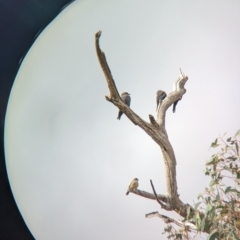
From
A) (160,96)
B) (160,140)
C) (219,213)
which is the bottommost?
(219,213)

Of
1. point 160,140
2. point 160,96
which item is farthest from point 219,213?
point 160,96

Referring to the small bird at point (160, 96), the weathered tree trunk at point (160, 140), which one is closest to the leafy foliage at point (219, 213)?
the weathered tree trunk at point (160, 140)

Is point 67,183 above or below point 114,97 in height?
below

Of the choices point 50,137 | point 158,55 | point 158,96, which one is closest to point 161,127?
point 158,96

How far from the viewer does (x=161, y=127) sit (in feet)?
2.57

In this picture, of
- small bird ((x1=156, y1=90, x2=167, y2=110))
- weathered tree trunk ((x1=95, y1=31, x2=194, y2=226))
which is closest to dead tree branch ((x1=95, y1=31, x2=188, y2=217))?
weathered tree trunk ((x1=95, y1=31, x2=194, y2=226))

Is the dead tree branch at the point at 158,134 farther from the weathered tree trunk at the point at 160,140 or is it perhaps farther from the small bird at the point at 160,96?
the small bird at the point at 160,96

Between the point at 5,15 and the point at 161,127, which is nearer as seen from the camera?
the point at 161,127

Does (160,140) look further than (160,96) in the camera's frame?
No

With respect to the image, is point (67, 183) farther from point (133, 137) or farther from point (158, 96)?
point (158, 96)

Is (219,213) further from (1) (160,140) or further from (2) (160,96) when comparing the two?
(2) (160,96)

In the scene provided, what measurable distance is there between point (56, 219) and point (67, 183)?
0.15 meters

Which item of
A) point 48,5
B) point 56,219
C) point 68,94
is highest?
point 48,5

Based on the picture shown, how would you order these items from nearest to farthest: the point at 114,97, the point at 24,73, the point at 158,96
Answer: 1. the point at 114,97
2. the point at 158,96
3. the point at 24,73
